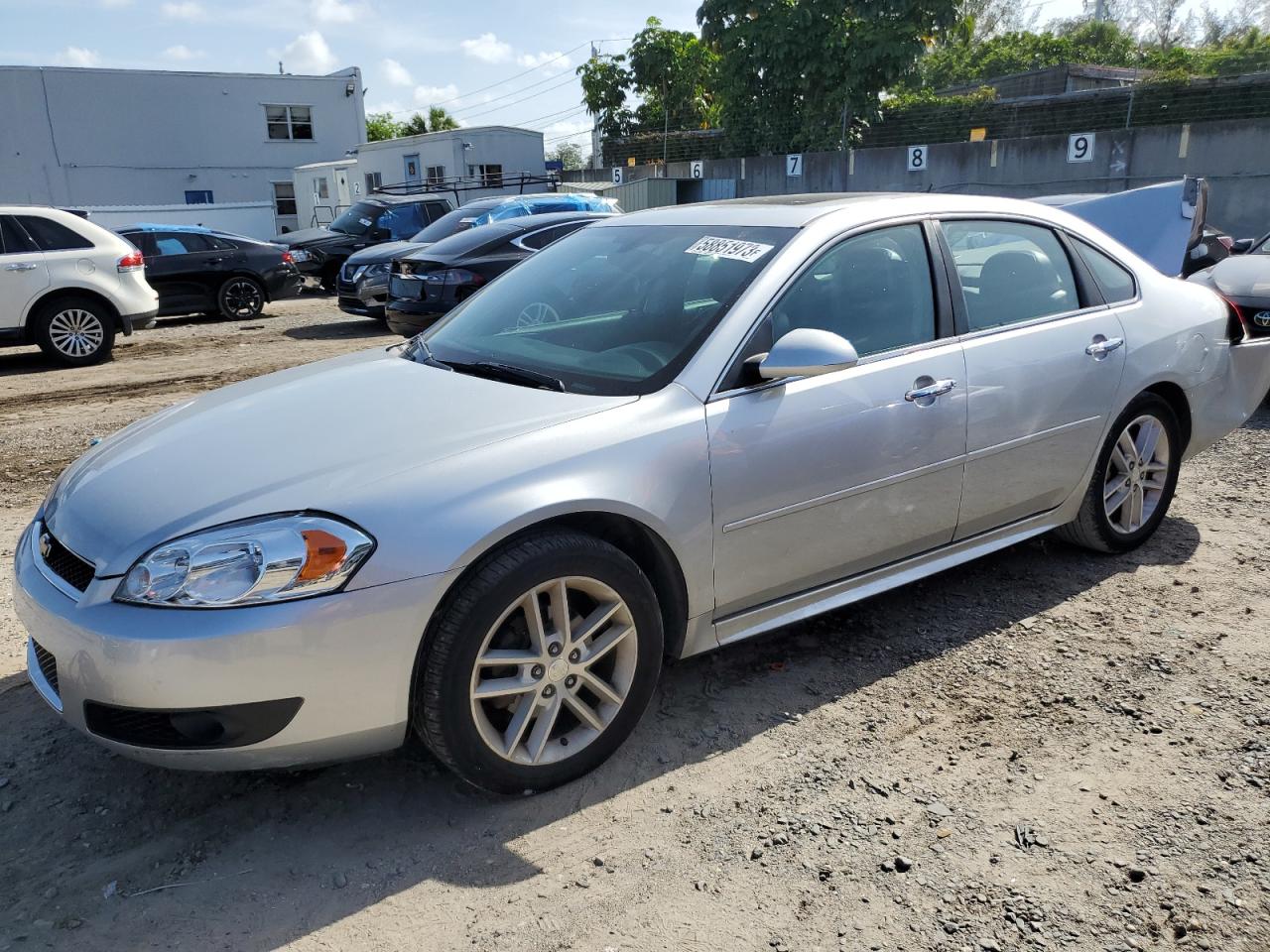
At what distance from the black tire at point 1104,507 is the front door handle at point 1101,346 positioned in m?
0.31

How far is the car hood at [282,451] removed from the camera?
2.62m

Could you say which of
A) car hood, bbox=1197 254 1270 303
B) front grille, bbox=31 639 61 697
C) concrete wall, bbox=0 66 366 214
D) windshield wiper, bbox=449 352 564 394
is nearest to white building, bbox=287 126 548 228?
concrete wall, bbox=0 66 366 214

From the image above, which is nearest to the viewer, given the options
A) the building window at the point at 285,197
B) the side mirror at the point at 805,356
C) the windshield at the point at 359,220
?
the side mirror at the point at 805,356

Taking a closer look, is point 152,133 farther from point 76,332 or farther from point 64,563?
point 64,563

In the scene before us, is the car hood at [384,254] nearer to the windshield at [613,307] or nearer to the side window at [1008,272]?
the windshield at [613,307]

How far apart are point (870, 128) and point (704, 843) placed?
24092 mm

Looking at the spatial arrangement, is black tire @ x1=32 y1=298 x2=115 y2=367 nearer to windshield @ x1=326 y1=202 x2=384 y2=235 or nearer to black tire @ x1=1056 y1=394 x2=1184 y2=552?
windshield @ x1=326 y1=202 x2=384 y2=235

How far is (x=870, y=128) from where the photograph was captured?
24.2 metres

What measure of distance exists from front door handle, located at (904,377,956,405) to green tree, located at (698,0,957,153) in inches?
896

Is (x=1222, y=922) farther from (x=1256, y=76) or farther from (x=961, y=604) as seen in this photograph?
(x=1256, y=76)

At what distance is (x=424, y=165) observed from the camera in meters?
32.2

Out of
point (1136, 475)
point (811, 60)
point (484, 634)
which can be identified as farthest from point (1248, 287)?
point (811, 60)

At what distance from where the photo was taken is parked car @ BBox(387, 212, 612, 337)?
10438 millimetres

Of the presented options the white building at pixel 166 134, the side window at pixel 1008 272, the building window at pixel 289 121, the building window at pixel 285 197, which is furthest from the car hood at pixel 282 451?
the building window at pixel 289 121
